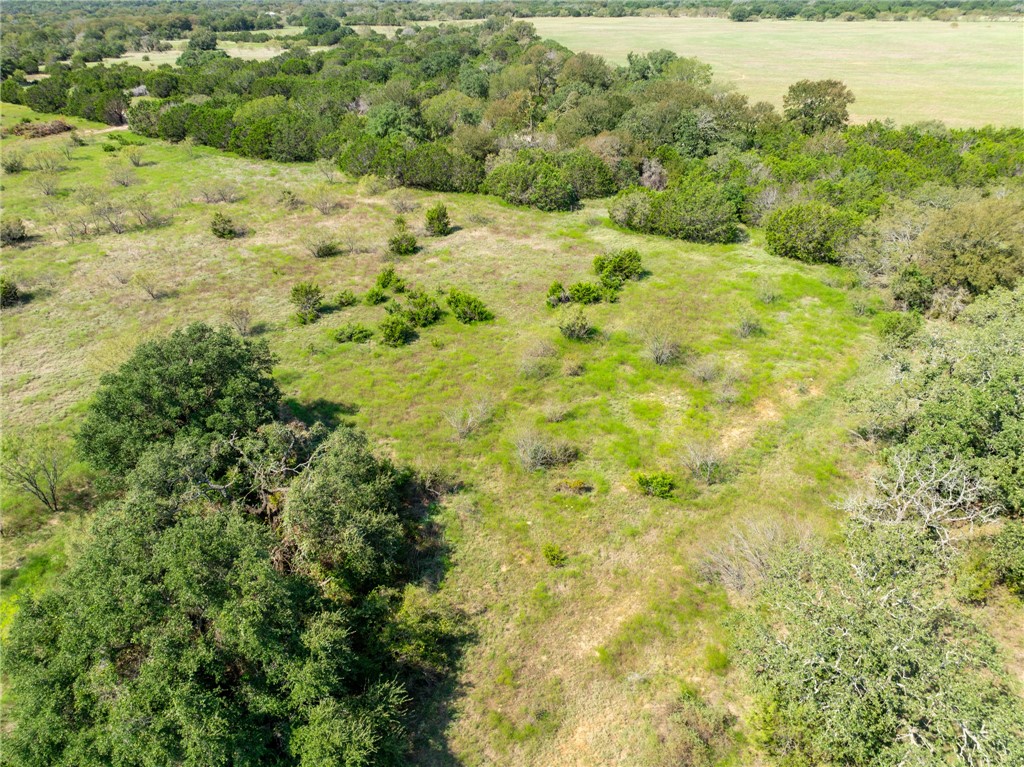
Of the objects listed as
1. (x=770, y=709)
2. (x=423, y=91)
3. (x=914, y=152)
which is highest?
(x=423, y=91)

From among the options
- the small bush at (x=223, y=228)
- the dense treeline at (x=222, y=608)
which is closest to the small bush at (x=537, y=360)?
the dense treeline at (x=222, y=608)

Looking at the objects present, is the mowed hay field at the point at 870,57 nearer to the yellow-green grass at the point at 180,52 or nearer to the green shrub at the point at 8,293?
the yellow-green grass at the point at 180,52

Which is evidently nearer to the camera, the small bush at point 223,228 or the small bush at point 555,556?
the small bush at point 555,556

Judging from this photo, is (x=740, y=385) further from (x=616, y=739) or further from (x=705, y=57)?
(x=705, y=57)

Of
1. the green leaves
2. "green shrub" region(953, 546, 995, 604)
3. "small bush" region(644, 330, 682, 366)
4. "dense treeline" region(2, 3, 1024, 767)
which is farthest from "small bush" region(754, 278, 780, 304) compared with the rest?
the green leaves

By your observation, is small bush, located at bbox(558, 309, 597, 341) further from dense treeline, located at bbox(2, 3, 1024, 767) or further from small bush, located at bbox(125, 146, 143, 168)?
small bush, located at bbox(125, 146, 143, 168)

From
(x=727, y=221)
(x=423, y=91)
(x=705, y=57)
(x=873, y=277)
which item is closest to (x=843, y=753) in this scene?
(x=873, y=277)
